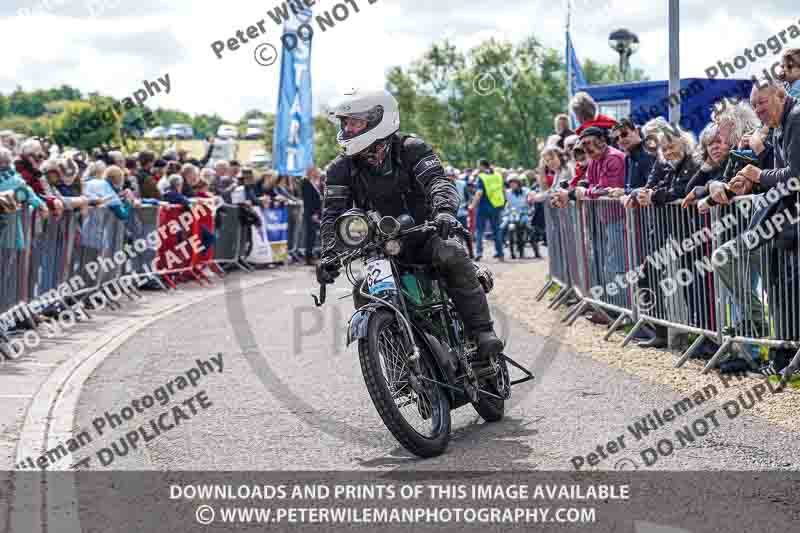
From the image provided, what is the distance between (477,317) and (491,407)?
597 millimetres

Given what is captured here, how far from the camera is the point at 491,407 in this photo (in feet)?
23.2

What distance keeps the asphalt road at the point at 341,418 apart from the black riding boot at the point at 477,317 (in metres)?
0.48

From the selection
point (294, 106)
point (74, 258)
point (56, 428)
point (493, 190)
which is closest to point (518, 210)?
point (493, 190)

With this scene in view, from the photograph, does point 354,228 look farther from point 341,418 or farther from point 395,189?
point 341,418

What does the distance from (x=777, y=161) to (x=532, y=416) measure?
99.9 inches

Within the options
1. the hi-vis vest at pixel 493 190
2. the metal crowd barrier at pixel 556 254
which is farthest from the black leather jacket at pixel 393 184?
the hi-vis vest at pixel 493 190

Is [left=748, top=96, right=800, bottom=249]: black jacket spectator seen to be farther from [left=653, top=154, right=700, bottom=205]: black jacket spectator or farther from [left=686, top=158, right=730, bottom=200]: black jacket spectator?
[left=653, top=154, right=700, bottom=205]: black jacket spectator

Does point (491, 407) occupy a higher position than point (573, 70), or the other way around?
point (573, 70)

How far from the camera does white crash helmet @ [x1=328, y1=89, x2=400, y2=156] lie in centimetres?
660

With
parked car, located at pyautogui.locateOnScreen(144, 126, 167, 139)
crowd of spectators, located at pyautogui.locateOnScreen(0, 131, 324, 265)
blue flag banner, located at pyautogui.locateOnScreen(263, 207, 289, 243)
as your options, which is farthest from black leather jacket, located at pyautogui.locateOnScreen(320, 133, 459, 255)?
parked car, located at pyautogui.locateOnScreen(144, 126, 167, 139)

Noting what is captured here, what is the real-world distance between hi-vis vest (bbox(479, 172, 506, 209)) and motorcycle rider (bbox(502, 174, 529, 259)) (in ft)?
5.66

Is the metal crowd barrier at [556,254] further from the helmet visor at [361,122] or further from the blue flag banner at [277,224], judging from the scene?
the blue flag banner at [277,224]

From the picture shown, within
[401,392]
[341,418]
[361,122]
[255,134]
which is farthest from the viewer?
[255,134]

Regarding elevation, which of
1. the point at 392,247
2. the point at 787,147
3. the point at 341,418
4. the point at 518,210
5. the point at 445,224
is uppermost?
the point at 787,147
